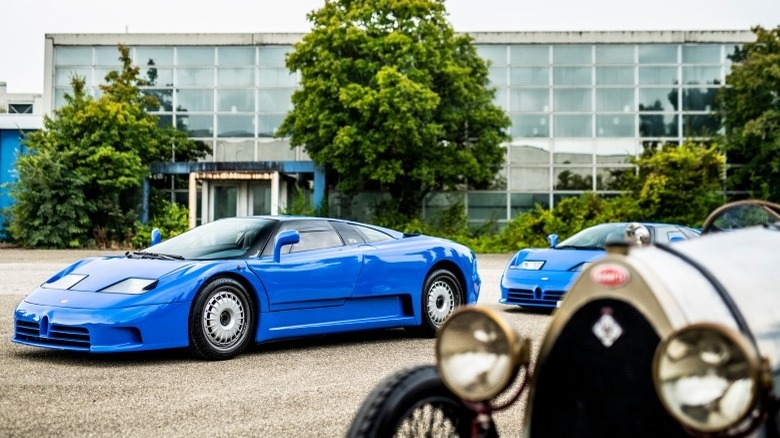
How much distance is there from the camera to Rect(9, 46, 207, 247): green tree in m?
33.1

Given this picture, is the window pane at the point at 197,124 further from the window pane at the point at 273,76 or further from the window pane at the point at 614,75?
the window pane at the point at 614,75

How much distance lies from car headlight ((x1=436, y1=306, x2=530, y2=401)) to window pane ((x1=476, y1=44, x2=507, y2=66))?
3719 centimetres

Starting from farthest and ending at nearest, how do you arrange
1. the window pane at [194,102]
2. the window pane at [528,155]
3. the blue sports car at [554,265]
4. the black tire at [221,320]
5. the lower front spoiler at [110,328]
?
1. the window pane at [194,102]
2. the window pane at [528,155]
3. the blue sports car at [554,265]
4. the black tire at [221,320]
5. the lower front spoiler at [110,328]

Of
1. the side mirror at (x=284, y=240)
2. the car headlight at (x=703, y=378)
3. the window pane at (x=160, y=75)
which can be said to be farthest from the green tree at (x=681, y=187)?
the car headlight at (x=703, y=378)

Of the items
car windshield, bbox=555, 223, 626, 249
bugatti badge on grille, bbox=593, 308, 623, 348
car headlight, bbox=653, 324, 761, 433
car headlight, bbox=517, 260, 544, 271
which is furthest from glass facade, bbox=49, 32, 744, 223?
car headlight, bbox=653, 324, 761, 433

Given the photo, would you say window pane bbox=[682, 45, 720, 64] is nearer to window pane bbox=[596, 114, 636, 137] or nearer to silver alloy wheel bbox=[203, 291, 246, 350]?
window pane bbox=[596, 114, 636, 137]

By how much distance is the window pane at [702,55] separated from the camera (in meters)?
38.8

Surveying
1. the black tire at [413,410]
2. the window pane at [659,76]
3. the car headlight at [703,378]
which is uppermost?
the window pane at [659,76]

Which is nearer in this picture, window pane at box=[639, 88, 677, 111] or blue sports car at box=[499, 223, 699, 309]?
blue sports car at box=[499, 223, 699, 309]

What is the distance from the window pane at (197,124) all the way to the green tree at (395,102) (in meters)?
5.00

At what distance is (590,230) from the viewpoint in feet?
45.8

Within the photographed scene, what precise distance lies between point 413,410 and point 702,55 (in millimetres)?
38555

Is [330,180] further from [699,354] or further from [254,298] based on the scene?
[699,354]

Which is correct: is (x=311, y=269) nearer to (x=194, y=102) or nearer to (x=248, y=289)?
(x=248, y=289)
